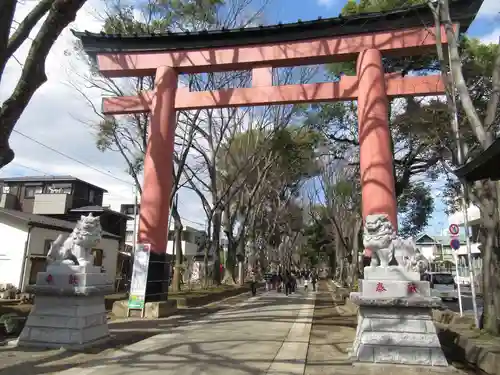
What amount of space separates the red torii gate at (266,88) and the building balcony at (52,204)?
52.9ft

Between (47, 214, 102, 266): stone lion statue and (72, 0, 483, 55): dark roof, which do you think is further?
(72, 0, 483, 55): dark roof

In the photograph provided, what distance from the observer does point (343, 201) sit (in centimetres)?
2539

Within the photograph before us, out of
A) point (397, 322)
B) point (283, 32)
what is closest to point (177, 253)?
point (283, 32)

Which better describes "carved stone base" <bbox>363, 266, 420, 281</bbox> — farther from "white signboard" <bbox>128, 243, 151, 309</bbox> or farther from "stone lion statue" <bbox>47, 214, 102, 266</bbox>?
"white signboard" <bbox>128, 243, 151, 309</bbox>

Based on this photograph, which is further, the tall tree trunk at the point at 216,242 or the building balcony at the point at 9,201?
the building balcony at the point at 9,201

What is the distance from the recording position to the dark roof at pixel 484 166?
4746 mm

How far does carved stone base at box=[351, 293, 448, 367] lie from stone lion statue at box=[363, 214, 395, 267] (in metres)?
0.71

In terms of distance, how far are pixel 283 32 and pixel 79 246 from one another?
789cm

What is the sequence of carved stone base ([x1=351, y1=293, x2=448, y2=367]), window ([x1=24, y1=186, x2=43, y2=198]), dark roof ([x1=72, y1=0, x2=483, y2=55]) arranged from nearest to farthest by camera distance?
carved stone base ([x1=351, y1=293, x2=448, y2=367])
dark roof ([x1=72, y1=0, x2=483, y2=55])
window ([x1=24, y1=186, x2=43, y2=198])

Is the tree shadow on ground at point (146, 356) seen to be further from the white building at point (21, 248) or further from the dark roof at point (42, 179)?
the dark roof at point (42, 179)

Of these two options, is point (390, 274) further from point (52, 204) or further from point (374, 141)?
point (52, 204)

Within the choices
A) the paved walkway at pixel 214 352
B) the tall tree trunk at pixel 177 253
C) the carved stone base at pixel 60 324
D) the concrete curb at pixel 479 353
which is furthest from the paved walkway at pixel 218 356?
the tall tree trunk at pixel 177 253

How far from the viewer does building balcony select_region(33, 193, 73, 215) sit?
25891mm

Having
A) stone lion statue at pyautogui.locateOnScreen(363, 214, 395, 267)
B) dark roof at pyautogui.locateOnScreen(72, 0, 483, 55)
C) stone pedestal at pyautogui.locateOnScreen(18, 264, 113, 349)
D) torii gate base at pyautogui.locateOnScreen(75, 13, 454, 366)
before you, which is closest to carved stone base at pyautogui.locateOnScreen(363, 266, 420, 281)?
stone lion statue at pyautogui.locateOnScreen(363, 214, 395, 267)
